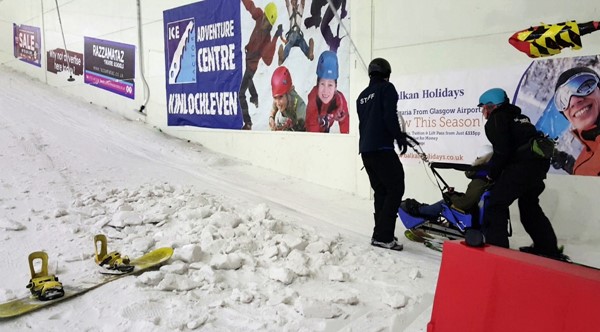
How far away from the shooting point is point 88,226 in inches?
147

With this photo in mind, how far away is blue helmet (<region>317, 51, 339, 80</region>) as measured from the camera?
19.5 feet

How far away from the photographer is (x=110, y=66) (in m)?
10.7

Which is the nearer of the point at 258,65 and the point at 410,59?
the point at 410,59

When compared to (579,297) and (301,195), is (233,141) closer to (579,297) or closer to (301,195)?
(301,195)

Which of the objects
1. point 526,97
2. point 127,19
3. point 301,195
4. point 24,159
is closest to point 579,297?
point 526,97

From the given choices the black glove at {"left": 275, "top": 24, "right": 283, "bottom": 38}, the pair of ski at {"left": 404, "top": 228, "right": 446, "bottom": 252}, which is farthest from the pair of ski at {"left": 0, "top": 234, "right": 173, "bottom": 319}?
the black glove at {"left": 275, "top": 24, "right": 283, "bottom": 38}

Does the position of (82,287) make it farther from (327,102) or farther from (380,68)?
(327,102)

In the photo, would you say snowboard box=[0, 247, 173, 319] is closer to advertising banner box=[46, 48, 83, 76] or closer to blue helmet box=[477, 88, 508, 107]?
blue helmet box=[477, 88, 508, 107]

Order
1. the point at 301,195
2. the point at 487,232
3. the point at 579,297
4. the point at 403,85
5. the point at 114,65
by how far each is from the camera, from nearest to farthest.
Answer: the point at 579,297 → the point at 487,232 → the point at 403,85 → the point at 301,195 → the point at 114,65

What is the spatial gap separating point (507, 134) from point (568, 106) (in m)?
1.35

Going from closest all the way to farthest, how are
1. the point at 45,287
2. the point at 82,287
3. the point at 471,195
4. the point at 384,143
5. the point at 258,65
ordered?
the point at 45,287, the point at 82,287, the point at 471,195, the point at 384,143, the point at 258,65

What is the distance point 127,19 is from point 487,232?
9534 mm

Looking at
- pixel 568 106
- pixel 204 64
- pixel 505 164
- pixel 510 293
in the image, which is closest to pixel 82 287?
pixel 510 293

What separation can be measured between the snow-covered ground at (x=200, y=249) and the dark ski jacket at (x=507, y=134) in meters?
1.02
